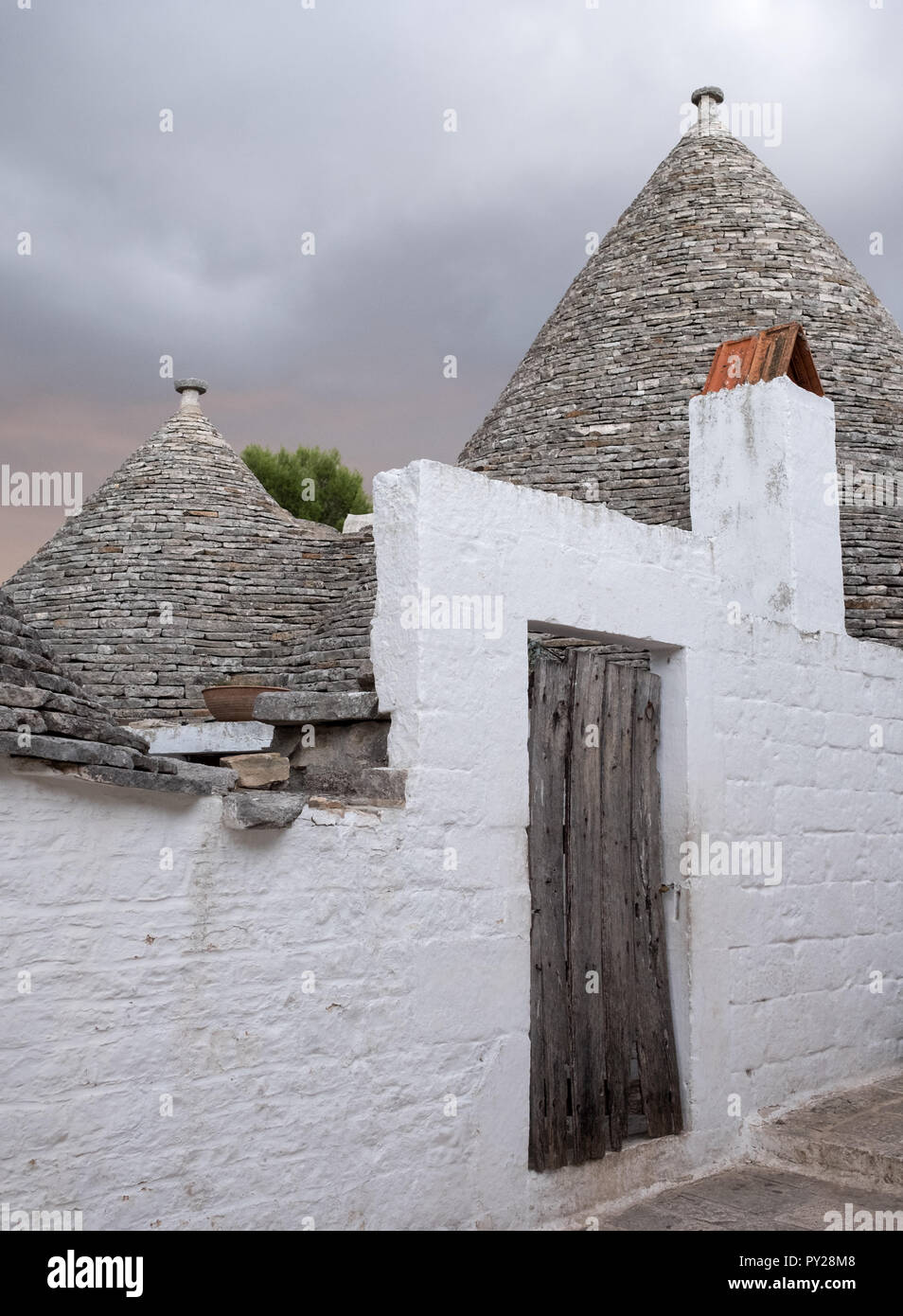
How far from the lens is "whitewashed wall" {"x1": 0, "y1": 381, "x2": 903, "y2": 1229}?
10.7 feet

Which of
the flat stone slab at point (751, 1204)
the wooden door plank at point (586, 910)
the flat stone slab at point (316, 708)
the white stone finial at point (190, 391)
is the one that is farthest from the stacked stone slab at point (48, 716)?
the white stone finial at point (190, 391)

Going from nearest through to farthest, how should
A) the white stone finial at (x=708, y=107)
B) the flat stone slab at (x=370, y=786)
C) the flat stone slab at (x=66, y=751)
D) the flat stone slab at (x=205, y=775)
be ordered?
the flat stone slab at (x=66, y=751)
the flat stone slab at (x=205, y=775)
the flat stone slab at (x=370, y=786)
the white stone finial at (x=708, y=107)

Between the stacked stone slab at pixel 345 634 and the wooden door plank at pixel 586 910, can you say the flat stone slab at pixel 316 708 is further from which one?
the stacked stone slab at pixel 345 634

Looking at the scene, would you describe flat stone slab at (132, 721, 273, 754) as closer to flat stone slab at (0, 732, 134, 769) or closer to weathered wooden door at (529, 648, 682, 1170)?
weathered wooden door at (529, 648, 682, 1170)

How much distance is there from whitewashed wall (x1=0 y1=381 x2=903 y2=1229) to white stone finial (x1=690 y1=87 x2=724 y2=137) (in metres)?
12.0

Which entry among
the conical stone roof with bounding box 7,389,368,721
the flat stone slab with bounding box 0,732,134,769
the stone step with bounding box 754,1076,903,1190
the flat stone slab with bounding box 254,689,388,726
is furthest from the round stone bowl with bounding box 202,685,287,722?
the flat stone slab with bounding box 0,732,134,769

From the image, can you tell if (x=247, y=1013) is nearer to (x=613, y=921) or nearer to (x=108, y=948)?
(x=108, y=948)

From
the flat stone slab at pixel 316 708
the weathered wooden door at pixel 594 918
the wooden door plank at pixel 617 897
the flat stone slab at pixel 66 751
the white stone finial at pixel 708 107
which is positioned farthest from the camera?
the white stone finial at pixel 708 107

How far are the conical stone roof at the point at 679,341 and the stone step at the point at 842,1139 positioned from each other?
21.1 ft

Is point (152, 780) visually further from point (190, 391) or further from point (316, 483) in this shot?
point (316, 483)

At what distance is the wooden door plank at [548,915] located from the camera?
4.43 metres

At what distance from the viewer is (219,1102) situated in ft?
11.4

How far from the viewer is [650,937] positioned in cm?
508
